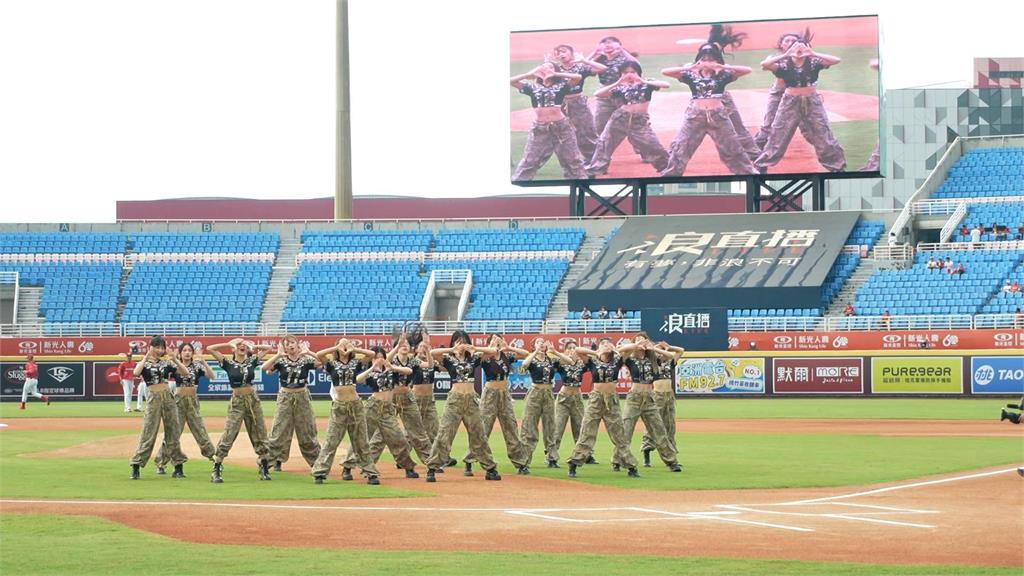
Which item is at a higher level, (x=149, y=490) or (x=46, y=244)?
(x=46, y=244)

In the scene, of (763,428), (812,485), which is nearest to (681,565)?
(812,485)

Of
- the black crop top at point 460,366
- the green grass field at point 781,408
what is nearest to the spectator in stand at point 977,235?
the green grass field at point 781,408

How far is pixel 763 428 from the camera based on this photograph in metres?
35.6

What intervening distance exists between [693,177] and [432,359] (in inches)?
1567

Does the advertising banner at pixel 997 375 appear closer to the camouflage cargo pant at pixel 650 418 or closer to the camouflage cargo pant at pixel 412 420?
the camouflage cargo pant at pixel 650 418

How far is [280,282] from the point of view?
65.8 metres

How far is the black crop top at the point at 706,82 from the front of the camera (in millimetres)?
61594

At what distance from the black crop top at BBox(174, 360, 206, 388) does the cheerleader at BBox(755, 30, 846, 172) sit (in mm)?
41667

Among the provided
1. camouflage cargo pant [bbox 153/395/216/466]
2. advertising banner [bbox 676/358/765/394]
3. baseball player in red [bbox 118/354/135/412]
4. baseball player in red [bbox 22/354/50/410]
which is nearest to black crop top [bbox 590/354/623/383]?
camouflage cargo pant [bbox 153/395/216/466]

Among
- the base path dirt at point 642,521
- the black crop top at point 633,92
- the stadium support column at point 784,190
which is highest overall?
the black crop top at point 633,92

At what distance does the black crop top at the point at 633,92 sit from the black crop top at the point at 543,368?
131 feet

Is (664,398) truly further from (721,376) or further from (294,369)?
(721,376)

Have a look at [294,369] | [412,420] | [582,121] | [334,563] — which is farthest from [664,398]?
[582,121]

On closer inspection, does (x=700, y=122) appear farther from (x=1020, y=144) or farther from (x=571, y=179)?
(x=1020, y=144)
